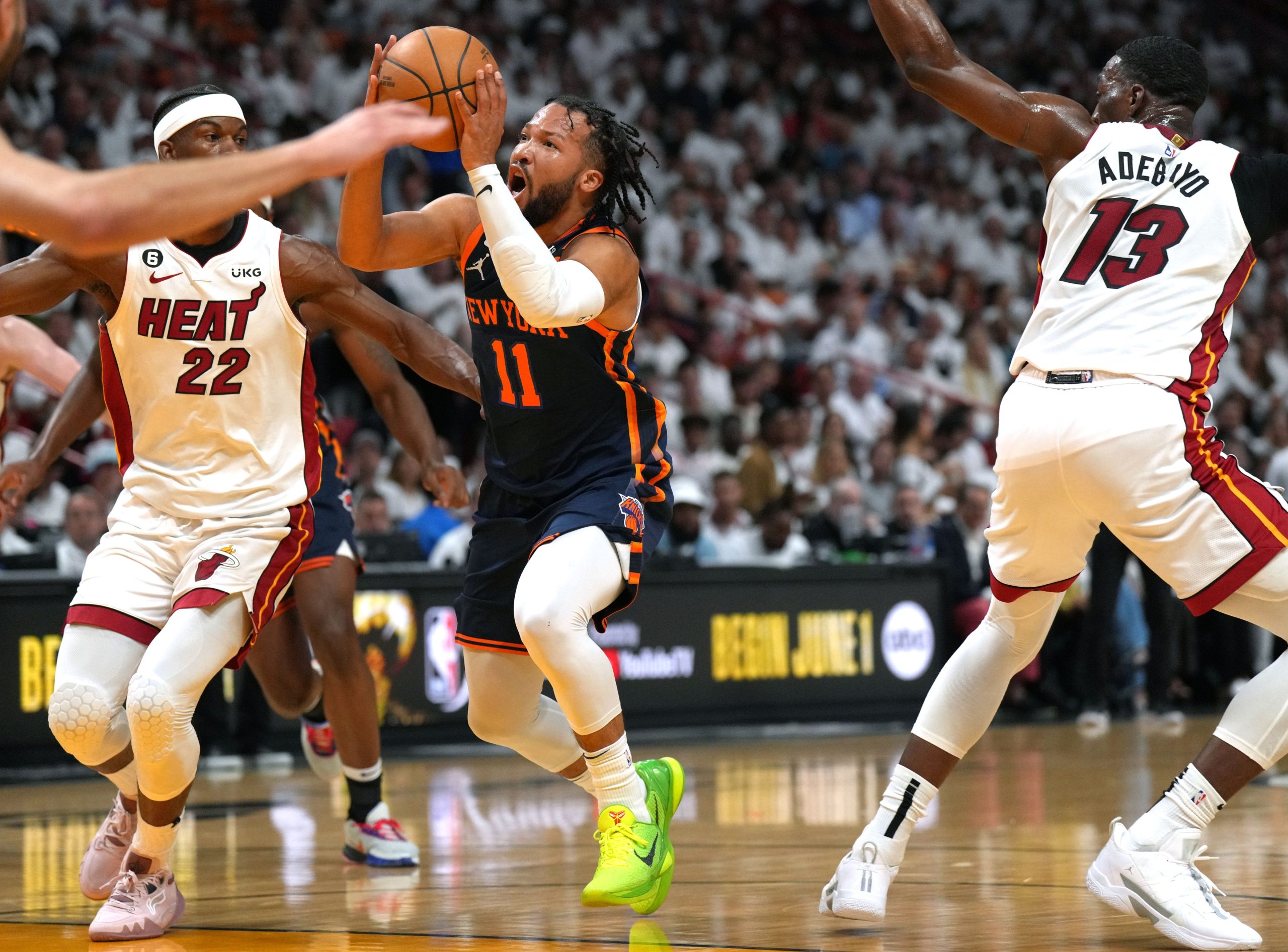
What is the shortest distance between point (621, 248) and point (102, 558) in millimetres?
1739

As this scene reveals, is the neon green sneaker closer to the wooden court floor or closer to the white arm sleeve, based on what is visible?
the wooden court floor

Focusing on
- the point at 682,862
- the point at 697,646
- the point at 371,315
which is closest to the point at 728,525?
the point at 697,646

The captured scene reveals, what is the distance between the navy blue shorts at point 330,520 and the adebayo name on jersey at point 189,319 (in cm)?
124

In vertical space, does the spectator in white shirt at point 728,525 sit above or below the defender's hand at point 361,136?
below

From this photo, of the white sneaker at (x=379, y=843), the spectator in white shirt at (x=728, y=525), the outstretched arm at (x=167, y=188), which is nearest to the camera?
the outstretched arm at (x=167, y=188)

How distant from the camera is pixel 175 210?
9.16 feet

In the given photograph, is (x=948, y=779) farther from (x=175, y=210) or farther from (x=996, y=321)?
(x=996, y=321)

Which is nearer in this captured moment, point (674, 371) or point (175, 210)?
point (175, 210)

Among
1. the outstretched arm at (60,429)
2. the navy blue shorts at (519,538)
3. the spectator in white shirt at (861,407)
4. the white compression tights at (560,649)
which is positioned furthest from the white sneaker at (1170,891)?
the spectator in white shirt at (861,407)

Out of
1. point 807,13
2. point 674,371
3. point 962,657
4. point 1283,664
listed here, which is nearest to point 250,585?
point 962,657

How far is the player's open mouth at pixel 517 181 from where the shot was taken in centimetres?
493

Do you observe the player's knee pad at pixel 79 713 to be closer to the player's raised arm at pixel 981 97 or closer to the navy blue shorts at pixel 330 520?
the navy blue shorts at pixel 330 520

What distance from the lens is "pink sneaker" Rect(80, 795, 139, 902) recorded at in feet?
17.5

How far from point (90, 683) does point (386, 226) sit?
1529mm
